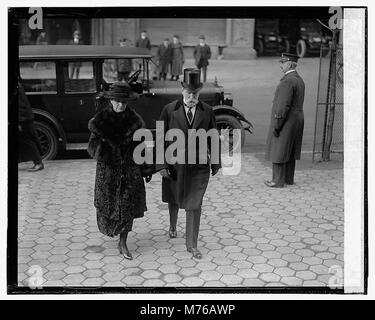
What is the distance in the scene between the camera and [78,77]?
760 centimetres

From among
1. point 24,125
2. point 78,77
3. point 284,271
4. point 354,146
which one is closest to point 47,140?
point 78,77

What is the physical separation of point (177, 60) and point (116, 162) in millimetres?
3952

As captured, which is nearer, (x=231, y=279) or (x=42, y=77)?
(x=231, y=279)

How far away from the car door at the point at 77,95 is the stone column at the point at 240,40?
2.16m

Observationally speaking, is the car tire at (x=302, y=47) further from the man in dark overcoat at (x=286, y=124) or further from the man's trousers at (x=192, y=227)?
the man's trousers at (x=192, y=227)

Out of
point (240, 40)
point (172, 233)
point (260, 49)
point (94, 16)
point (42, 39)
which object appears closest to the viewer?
point (94, 16)

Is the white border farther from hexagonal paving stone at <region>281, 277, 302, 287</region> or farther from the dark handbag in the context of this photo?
the dark handbag

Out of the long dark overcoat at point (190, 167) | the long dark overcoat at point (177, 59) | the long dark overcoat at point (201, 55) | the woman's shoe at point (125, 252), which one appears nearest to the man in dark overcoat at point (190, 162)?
the long dark overcoat at point (190, 167)

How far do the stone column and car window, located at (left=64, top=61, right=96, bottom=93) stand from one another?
2.12 meters

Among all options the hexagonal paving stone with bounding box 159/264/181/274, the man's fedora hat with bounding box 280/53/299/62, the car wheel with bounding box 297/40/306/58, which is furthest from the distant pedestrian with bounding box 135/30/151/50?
the car wheel with bounding box 297/40/306/58

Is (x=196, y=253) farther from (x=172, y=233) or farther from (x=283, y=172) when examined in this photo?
(x=283, y=172)

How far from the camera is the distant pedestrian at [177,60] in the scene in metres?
7.97

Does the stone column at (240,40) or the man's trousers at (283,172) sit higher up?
the stone column at (240,40)
